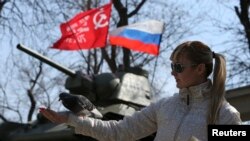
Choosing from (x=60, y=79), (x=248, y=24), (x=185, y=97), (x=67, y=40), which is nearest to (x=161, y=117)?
(x=185, y=97)

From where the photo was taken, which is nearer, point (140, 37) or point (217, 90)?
point (217, 90)

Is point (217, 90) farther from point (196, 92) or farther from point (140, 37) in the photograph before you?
point (140, 37)

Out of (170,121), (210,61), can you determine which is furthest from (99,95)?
(170,121)

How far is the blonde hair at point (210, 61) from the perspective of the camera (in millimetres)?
2971

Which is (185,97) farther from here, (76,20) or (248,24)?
(248,24)

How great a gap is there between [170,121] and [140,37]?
10687mm

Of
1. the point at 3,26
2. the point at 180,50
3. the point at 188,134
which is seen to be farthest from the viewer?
the point at 3,26

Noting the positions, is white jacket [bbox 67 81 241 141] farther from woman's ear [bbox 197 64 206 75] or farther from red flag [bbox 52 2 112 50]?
red flag [bbox 52 2 112 50]

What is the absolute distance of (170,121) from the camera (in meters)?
3.02

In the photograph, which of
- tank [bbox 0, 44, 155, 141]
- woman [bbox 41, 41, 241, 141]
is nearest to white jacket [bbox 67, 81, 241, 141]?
woman [bbox 41, 41, 241, 141]

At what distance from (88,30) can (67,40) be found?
536 mm

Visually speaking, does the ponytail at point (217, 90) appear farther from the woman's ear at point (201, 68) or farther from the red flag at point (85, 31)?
the red flag at point (85, 31)

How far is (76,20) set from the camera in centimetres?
1389

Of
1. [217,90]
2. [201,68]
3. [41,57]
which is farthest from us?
[41,57]
